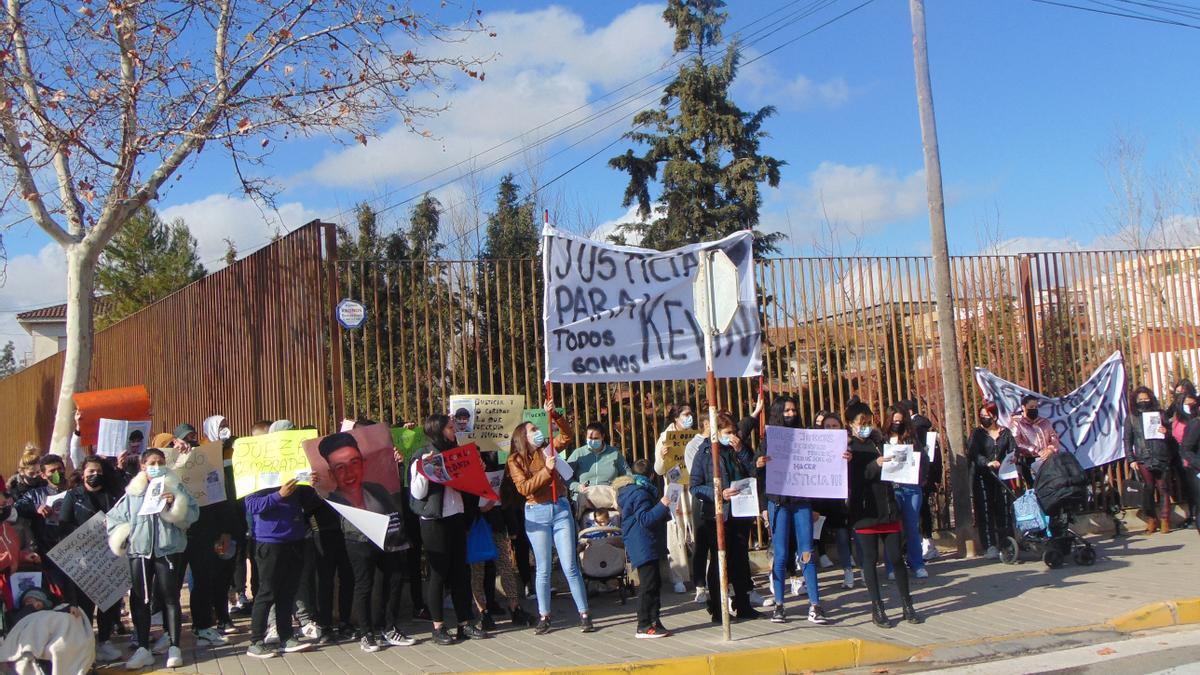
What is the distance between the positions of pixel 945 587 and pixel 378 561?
230 inches

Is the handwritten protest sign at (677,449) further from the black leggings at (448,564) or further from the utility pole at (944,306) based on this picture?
the utility pole at (944,306)

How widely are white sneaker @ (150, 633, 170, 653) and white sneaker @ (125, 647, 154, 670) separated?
34 centimetres

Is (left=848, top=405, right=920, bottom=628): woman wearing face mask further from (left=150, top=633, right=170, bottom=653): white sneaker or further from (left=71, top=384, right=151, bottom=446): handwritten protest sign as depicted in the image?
(left=71, top=384, right=151, bottom=446): handwritten protest sign

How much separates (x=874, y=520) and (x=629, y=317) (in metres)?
2.89

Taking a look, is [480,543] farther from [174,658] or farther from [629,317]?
[174,658]

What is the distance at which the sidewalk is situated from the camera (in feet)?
25.1

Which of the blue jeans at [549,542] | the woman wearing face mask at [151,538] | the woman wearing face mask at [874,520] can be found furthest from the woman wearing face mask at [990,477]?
the woman wearing face mask at [151,538]

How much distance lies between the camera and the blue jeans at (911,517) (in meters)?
10.6

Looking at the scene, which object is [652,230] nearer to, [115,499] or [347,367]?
[347,367]

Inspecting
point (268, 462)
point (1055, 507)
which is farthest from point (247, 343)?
point (1055, 507)

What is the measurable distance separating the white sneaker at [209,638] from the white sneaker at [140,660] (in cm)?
62

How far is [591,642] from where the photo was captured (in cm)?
814

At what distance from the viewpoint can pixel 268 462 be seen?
27.1ft

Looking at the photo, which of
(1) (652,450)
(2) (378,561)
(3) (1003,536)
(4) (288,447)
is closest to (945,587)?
(3) (1003,536)
